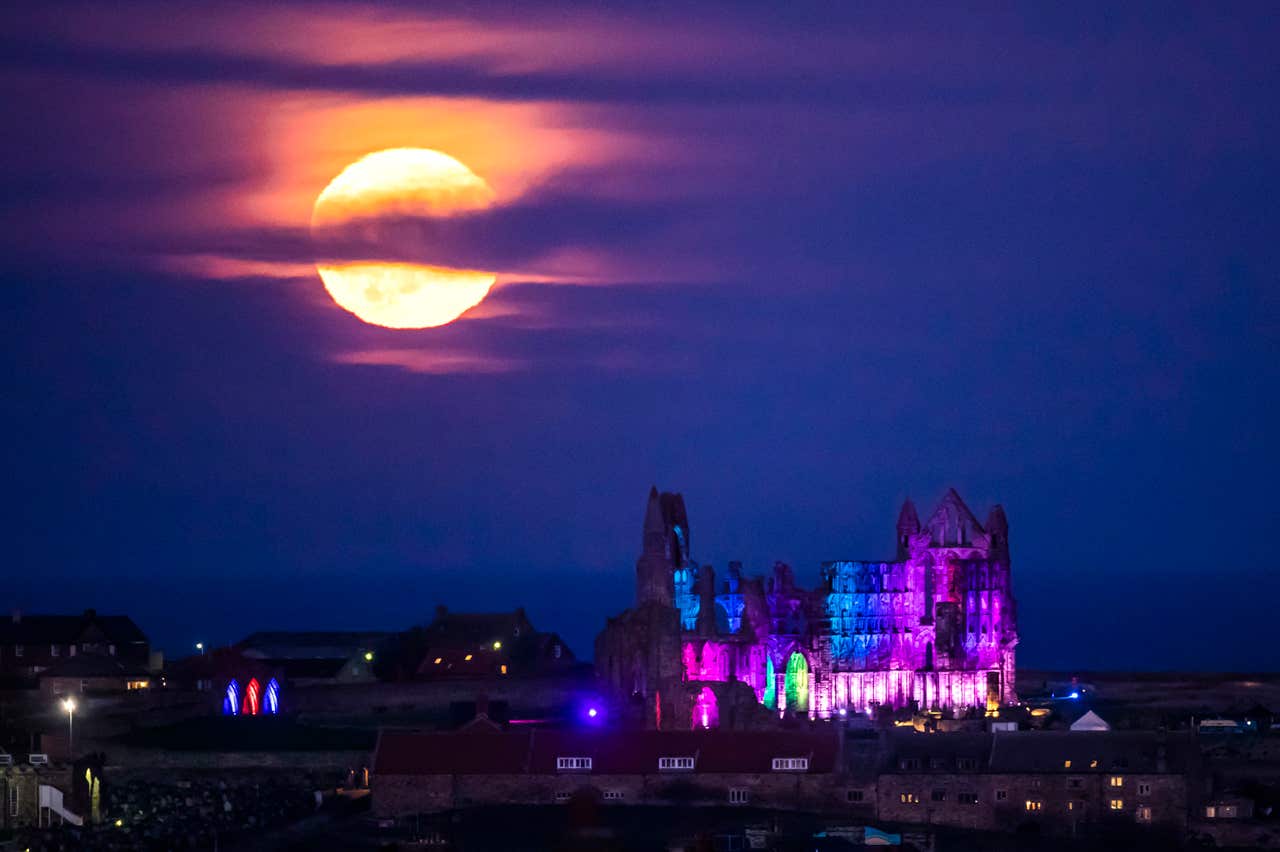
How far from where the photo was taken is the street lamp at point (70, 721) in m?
110

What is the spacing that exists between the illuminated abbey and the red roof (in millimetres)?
17773

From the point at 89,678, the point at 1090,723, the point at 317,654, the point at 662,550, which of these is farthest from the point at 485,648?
the point at 1090,723

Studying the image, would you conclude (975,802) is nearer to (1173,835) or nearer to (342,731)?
(1173,835)

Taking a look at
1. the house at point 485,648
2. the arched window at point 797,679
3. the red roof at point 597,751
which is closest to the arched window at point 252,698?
the house at point 485,648

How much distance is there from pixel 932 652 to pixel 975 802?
36258 millimetres

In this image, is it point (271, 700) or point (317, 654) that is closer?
point (271, 700)

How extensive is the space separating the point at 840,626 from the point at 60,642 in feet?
119

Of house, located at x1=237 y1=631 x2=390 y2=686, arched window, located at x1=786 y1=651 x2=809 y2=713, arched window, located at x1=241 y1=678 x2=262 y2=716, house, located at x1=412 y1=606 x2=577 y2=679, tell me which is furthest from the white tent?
house, located at x1=237 y1=631 x2=390 y2=686

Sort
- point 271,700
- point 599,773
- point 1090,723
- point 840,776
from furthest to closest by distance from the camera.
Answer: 1. point 271,700
2. point 1090,723
3. point 599,773
4. point 840,776

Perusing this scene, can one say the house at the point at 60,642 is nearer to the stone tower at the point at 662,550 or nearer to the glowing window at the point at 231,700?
the glowing window at the point at 231,700

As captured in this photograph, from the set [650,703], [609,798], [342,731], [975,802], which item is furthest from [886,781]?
[342,731]

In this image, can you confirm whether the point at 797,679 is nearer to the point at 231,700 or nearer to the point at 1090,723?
the point at 1090,723

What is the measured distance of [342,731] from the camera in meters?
122

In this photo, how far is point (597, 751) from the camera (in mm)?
106312
